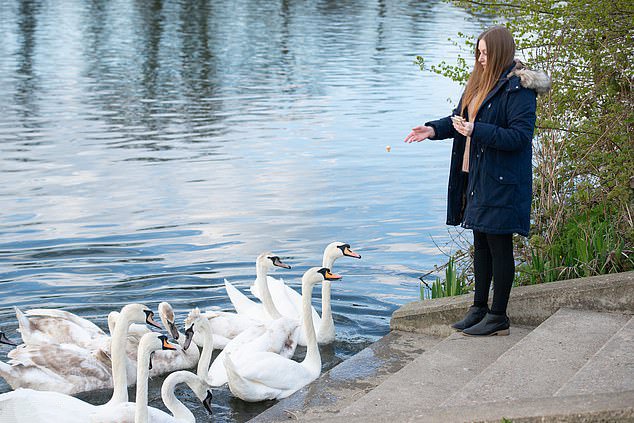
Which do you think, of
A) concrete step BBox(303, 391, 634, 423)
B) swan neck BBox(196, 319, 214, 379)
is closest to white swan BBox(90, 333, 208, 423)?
swan neck BBox(196, 319, 214, 379)

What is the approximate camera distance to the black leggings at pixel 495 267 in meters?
6.71

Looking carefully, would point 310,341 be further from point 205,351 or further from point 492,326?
point 492,326

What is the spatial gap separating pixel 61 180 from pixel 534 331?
10350mm

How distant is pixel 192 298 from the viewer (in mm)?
10016

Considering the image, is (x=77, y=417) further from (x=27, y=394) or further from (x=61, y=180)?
(x=61, y=180)

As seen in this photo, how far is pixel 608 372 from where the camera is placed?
5.33 m

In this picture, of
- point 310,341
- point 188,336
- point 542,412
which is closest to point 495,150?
point 310,341

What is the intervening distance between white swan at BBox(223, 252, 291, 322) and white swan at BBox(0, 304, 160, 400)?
1708 mm

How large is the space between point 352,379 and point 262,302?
2.47 metres

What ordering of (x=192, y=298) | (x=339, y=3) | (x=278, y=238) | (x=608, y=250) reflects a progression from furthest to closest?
(x=339, y=3)
(x=278, y=238)
(x=192, y=298)
(x=608, y=250)

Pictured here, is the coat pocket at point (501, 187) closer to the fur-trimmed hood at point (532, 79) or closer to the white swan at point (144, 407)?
the fur-trimmed hood at point (532, 79)

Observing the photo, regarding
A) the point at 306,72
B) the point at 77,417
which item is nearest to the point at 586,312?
the point at 77,417

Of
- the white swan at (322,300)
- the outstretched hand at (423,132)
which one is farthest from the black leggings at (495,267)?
the white swan at (322,300)

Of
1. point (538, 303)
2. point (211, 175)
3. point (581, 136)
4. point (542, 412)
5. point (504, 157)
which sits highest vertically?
point (504, 157)
